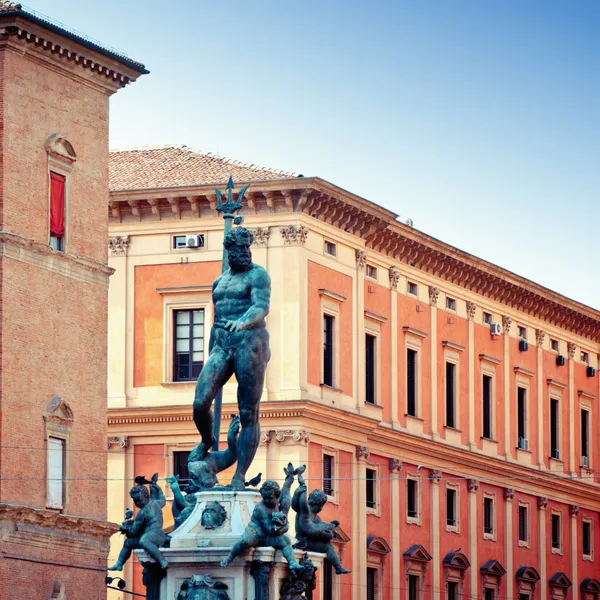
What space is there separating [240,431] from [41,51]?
26305 millimetres

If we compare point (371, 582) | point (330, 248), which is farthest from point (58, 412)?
point (371, 582)

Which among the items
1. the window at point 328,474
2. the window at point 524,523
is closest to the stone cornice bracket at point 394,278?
the window at point 328,474

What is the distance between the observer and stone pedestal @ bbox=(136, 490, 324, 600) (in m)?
17.9

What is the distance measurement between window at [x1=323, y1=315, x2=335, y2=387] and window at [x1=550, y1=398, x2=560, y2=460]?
13.9 m

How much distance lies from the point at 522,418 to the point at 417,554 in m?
8.84

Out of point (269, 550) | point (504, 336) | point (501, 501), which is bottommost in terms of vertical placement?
point (269, 550)

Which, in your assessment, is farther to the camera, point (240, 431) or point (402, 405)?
point (402, 405)

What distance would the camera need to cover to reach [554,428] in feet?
210

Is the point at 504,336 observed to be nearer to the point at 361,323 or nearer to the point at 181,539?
the point at 361,323

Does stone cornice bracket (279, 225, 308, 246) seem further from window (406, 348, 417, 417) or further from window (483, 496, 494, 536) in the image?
window (483, 496, 494, 536)

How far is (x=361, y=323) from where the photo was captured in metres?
52.4

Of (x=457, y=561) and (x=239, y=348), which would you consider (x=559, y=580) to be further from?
(x=239, y=348)

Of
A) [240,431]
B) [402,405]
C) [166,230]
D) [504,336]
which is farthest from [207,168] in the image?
[240,431]

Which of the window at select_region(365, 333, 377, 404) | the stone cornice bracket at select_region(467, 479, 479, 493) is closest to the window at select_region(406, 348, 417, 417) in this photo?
the window at select_region(365, 333, 377, 404)
